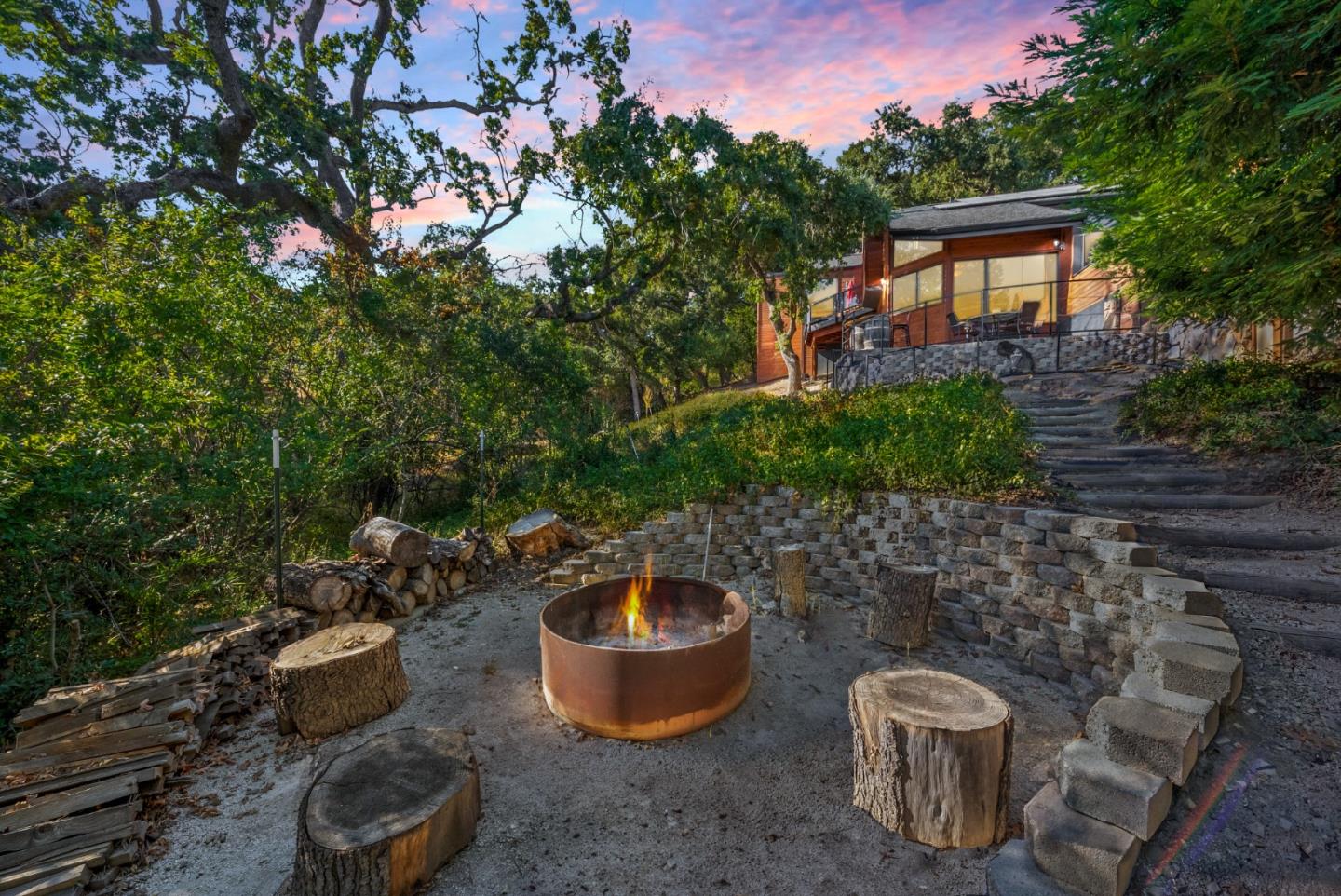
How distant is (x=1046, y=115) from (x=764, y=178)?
21.3ft

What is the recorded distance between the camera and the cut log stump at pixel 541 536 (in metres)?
6.98

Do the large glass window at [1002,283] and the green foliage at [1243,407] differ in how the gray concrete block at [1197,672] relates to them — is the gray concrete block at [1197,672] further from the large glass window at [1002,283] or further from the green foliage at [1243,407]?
the large glass window at [1002,283]

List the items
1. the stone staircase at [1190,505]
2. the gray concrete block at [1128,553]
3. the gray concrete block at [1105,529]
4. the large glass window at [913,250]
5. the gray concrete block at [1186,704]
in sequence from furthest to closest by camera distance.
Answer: the large glass window at [913,250] → the stone staircase at [1190,505] → the gray concrete block at [1105,529] → the gray concrete block at [1128,553] → the gray concrete block at [1186,704]

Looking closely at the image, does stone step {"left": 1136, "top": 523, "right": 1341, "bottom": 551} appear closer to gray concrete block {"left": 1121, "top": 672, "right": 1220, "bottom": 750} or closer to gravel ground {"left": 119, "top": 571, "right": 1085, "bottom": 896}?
gravel ground {"left": 119, "top": 571, "right": 1085, "bottom": 896}

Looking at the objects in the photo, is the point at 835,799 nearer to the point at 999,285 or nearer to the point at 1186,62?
the point at 1186,62

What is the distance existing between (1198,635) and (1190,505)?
2.95m

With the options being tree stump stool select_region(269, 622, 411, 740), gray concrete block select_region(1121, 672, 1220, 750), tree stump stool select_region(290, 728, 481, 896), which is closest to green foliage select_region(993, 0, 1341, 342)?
gray concrete block select_region(1121, 672, 1220, 750)

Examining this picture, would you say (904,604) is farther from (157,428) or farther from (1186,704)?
(157,428)

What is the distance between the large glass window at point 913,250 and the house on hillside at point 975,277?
0.02 meters

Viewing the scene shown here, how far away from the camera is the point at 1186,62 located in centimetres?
343

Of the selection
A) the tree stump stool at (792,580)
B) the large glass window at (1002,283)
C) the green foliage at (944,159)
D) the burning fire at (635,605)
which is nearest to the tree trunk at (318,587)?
the burning fire at (635,605)

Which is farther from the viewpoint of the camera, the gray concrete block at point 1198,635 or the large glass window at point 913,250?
the large glass window at point 913,250

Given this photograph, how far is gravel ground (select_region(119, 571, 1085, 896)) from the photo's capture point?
Answer: 7.76ft

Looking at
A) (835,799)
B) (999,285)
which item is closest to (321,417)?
(835,799)
